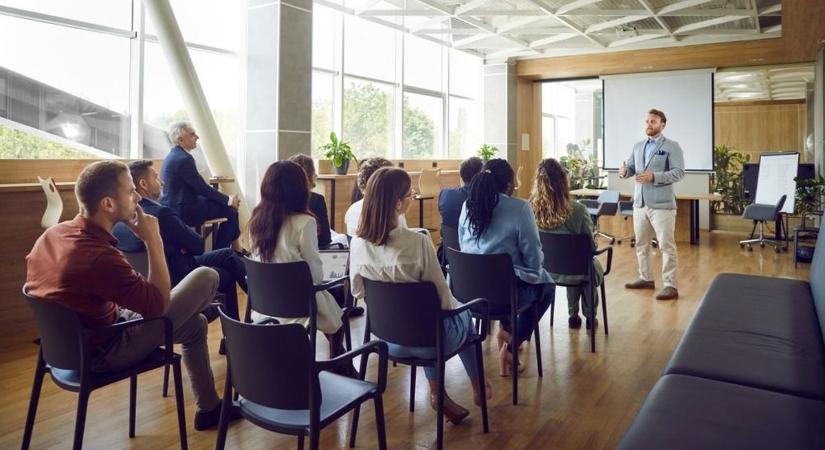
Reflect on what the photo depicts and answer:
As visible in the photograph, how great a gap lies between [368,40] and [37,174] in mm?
5369

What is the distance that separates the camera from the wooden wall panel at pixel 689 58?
8.41m

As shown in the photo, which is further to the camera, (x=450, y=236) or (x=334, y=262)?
(x=450, y=236)

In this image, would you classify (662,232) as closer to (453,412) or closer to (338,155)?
(453,412)

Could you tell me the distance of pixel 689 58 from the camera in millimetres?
9938

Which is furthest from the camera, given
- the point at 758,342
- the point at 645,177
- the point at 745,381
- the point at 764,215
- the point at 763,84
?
the point at 763,84

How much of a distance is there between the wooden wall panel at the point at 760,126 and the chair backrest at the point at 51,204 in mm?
15228

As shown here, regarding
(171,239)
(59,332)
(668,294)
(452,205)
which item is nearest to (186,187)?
(171,239)

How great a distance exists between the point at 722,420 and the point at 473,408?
53.9 inches

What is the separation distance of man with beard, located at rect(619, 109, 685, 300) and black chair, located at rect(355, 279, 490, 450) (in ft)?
11.1

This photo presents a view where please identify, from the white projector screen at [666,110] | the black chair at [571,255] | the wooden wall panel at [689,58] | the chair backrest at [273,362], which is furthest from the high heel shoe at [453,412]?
the white projector screen at [666,110]

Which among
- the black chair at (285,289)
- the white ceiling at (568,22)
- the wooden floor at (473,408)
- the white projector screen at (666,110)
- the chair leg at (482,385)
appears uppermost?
the white ceiling at (568,22)

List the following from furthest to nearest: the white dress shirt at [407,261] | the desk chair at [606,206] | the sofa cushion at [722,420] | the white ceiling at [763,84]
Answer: the white ceiling at [763,84]
the desk chair at [606,206]
the white dress shirt at [407,261]
the sofa cushion at [722,420]

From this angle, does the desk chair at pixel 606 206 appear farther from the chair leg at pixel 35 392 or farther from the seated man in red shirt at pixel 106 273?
the chair leg at pixel 35 392

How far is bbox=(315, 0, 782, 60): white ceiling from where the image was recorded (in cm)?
841
